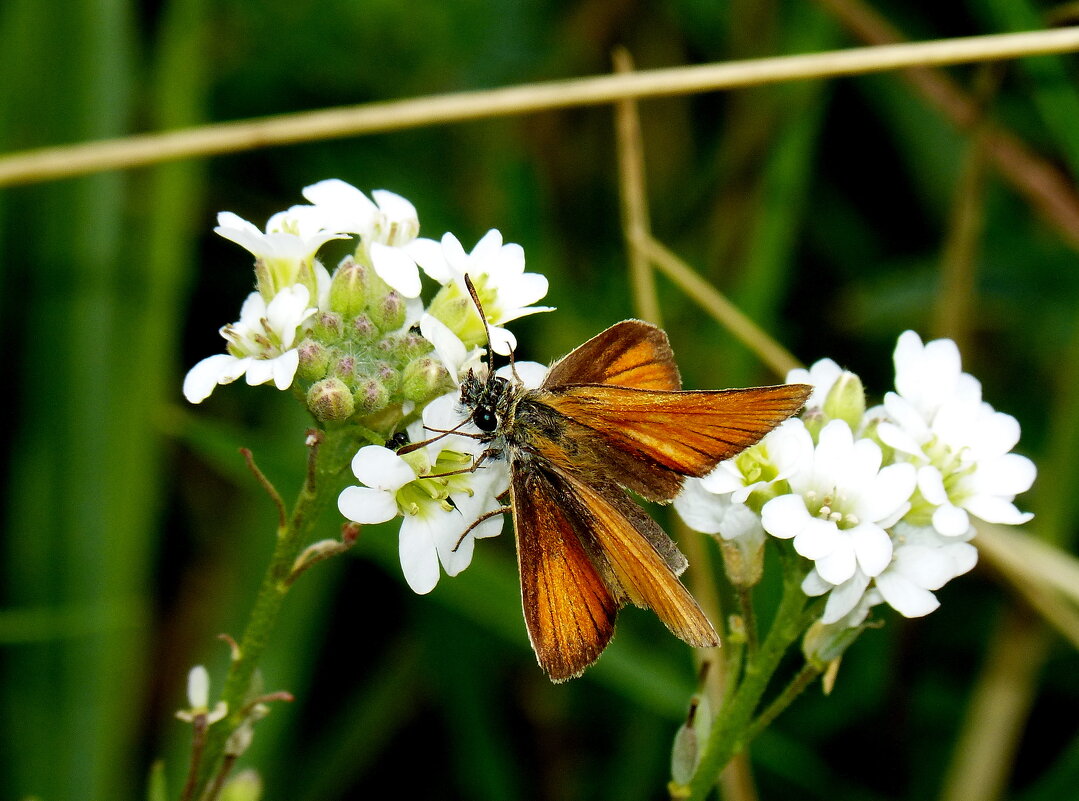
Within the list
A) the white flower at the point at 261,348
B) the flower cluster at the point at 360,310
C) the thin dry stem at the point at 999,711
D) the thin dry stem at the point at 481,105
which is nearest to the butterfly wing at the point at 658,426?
the flower cluster at the point at 360,310

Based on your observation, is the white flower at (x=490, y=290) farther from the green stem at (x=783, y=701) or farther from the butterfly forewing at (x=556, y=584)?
the green stem at (x=783, y=701)

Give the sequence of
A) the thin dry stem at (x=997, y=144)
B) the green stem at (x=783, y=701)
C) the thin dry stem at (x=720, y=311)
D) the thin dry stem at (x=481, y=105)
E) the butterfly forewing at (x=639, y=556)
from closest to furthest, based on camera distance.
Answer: the butterfly forewing at (x=639, y=556), the green stem at (x=783, y=701), the thin dry stem at (x=481, y=105), the thin dry stem at (x=720, y=311), the thin dry stem at (x=997, y=144)

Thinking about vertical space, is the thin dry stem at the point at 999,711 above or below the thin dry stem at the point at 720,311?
below

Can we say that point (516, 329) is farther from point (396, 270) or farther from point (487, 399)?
point (396, 270)

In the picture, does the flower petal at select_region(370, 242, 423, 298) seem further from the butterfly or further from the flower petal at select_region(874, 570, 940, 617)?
the flower petal at select_region(874, 570, 940, 617)

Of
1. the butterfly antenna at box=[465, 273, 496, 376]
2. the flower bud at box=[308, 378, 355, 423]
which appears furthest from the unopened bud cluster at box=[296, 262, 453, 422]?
the butterfly antenna at box=[465, 273, 496, 376]
